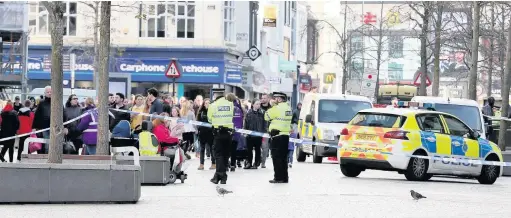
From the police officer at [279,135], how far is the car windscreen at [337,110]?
1026cm

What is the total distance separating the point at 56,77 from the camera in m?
17.2

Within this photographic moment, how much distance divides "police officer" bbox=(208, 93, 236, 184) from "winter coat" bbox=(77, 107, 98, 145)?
2236 millimetres

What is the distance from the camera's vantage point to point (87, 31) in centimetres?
6062

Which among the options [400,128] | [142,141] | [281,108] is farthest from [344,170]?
[142,141]

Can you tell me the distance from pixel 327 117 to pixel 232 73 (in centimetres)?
2968

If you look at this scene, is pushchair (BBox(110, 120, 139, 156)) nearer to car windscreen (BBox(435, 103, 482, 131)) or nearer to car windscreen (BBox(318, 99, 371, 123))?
car windscreen (BBox(435, 103, 482, 131))

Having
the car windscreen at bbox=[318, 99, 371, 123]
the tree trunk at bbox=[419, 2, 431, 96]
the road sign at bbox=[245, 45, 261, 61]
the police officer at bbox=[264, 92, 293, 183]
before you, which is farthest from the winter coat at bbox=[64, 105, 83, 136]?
the road sign at bbox=[245, 45, 261, 61]

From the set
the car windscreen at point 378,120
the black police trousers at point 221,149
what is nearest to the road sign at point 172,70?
the car windscreen at point 378,120

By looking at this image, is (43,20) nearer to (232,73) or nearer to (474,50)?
(232,73)

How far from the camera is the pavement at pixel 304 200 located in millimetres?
15469

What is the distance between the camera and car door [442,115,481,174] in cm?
2481

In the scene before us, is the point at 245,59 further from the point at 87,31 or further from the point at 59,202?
the point at 59,202

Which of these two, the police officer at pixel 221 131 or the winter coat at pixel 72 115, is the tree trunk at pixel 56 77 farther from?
the winter coat at pixel 72 115

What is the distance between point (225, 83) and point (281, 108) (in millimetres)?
39391
